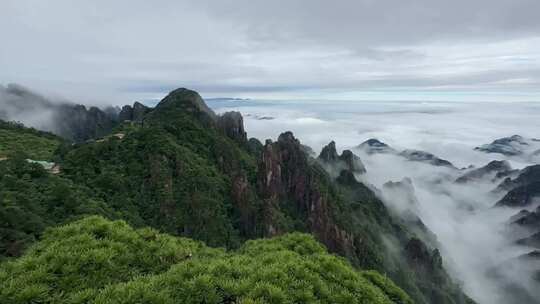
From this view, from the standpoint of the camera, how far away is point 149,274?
11.4 m

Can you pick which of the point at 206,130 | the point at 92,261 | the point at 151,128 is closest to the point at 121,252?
the point at 92,261

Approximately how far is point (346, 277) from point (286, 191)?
10503 centimetres

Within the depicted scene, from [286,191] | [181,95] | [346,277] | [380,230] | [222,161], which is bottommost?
[380,230]

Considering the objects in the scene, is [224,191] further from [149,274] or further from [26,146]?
[149,274]

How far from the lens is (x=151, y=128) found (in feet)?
290

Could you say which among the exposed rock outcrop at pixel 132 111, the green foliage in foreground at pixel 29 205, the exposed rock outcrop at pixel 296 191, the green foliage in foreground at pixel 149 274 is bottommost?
the exposed rock outcrop at pixel 296 191

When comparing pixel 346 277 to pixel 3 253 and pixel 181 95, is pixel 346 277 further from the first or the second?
pixel 181 95

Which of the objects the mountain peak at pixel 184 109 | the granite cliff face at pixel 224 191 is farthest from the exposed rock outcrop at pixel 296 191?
the mountain peak at pixel 184 109

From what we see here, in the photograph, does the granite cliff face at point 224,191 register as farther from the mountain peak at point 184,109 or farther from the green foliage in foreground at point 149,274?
the green foliage in foreground at point 149,274

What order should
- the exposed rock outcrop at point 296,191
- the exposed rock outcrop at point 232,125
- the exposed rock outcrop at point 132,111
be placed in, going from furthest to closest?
the exposed rock outcrop at point 132,111 < the exposed rock outcrop at point 232,125 < the exposed rock outcrop at point 296,191

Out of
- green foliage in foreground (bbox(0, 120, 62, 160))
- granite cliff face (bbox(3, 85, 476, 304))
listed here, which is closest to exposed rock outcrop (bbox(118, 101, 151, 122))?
granite cliff face (bbox(3, 85, 476, 304))

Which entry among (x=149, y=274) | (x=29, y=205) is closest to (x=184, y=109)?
(x=29, y=205)

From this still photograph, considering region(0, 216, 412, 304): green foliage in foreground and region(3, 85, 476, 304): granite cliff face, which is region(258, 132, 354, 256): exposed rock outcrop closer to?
region(3, 85, 476, 304): granite cliff face

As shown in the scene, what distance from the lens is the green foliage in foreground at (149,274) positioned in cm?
966
